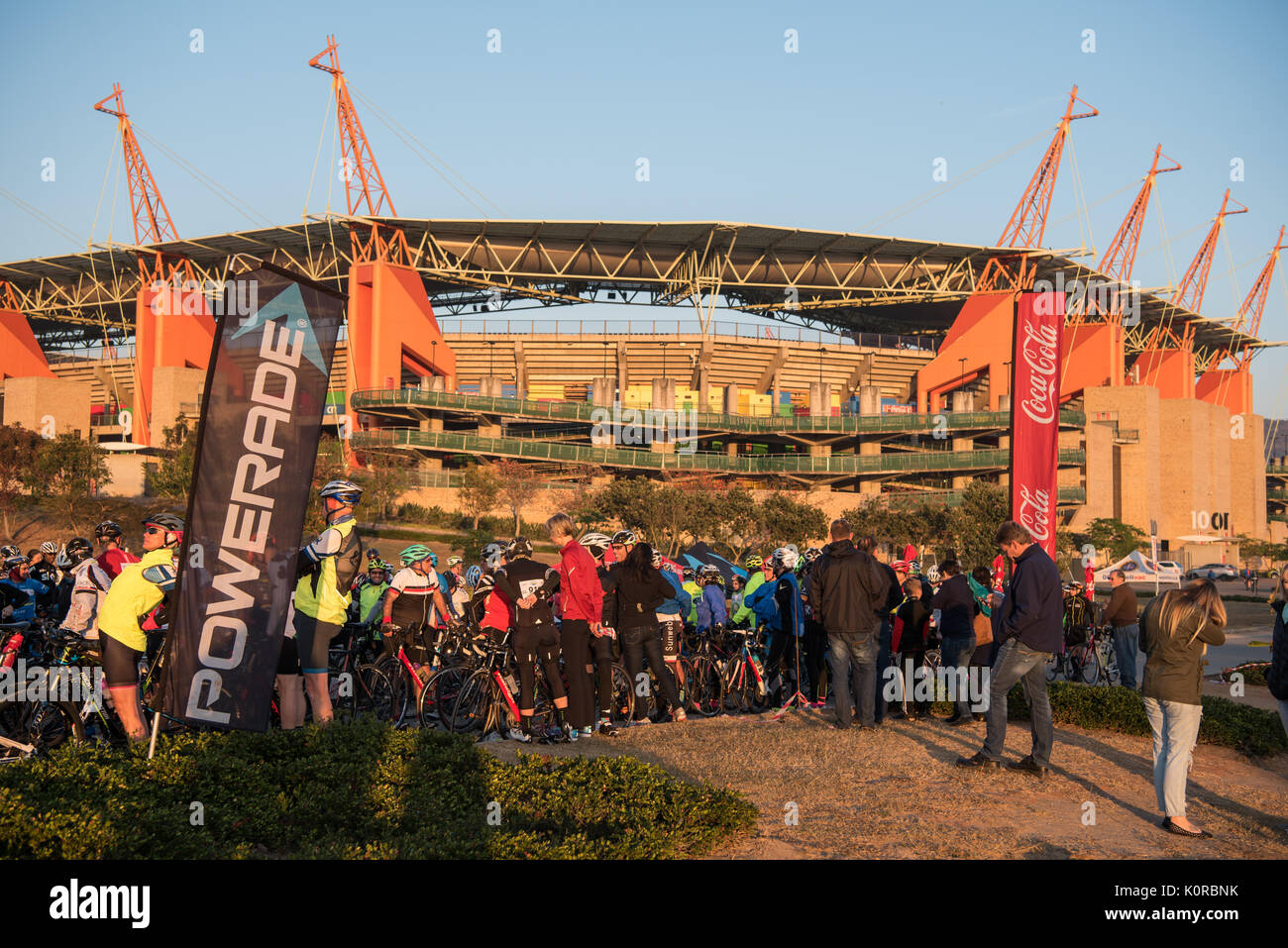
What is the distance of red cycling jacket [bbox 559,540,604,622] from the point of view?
9.77m

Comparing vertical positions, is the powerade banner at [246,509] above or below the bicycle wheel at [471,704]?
above

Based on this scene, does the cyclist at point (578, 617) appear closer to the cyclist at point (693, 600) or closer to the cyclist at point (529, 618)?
the cyclist at point (529, 618)

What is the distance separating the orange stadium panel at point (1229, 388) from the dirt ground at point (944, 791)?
97221 millimetres

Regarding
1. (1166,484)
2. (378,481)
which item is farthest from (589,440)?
(1166,484)

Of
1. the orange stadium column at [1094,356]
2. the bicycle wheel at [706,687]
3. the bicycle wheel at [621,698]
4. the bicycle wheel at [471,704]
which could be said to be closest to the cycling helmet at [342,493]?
the bicycle wheel at [471,704]

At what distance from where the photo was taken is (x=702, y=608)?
12555mm

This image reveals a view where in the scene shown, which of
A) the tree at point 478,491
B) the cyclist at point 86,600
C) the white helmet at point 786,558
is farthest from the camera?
the tree at point 478,491

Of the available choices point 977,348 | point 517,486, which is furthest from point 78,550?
point 977,348

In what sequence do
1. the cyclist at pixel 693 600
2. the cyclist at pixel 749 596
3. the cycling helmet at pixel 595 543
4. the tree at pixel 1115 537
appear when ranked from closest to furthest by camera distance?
1. the cycling helmet at pixel 595 543
2. the cyclist at pixel 693 600
3. the cyclist at pixel 749 596
4. the tree at pixel 1115 537

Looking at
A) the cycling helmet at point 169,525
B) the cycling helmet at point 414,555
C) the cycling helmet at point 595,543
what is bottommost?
the cycling helmet at point 414,555

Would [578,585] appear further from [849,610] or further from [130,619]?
[130,619]

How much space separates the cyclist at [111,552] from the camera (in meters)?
10.2
